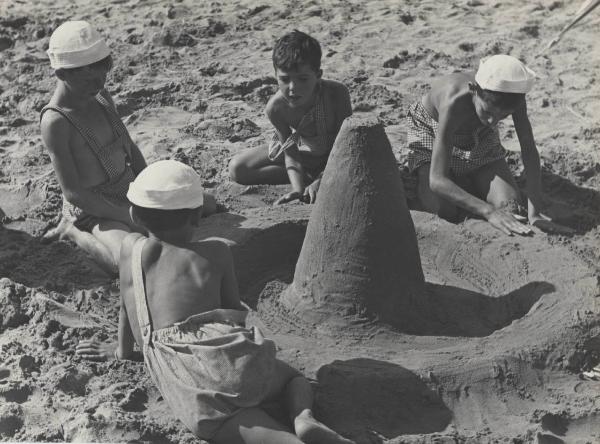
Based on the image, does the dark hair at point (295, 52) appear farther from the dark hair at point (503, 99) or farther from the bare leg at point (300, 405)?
the bare leg at point (300, 405)

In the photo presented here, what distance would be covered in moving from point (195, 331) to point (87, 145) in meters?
1.56

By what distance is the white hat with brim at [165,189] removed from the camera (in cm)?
346

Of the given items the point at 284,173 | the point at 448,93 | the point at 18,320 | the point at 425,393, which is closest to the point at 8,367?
the point at 18,320

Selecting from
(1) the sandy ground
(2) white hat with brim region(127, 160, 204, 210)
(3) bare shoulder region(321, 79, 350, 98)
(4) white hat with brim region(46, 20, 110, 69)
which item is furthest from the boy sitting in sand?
(2) white hat with brim region(127, 160, 204, 210)

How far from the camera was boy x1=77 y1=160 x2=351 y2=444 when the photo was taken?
11.0ft

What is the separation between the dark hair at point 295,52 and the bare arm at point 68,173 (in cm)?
103

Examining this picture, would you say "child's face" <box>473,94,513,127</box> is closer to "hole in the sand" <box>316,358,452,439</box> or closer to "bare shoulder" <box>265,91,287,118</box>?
"bare shoulder" <box>265,91,287,118</box>

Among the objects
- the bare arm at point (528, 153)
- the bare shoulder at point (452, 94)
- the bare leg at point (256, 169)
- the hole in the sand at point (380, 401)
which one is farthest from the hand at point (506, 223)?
the bare leg at point (256, 169)

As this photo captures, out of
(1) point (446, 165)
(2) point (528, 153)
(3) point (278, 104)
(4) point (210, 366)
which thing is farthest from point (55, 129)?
(2) point (528, 153)

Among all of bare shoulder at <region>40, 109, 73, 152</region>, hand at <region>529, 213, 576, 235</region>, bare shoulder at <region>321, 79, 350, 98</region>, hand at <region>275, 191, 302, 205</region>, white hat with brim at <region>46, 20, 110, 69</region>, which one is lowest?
hand at <region>529, 213, 576, 235</region>

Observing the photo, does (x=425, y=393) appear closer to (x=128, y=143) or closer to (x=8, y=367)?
(x=8, y=367)

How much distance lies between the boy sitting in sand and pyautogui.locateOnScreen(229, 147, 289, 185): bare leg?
614 millimetres

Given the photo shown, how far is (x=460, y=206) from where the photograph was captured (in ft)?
16.1

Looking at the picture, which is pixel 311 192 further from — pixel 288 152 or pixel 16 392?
pixel 16 392
